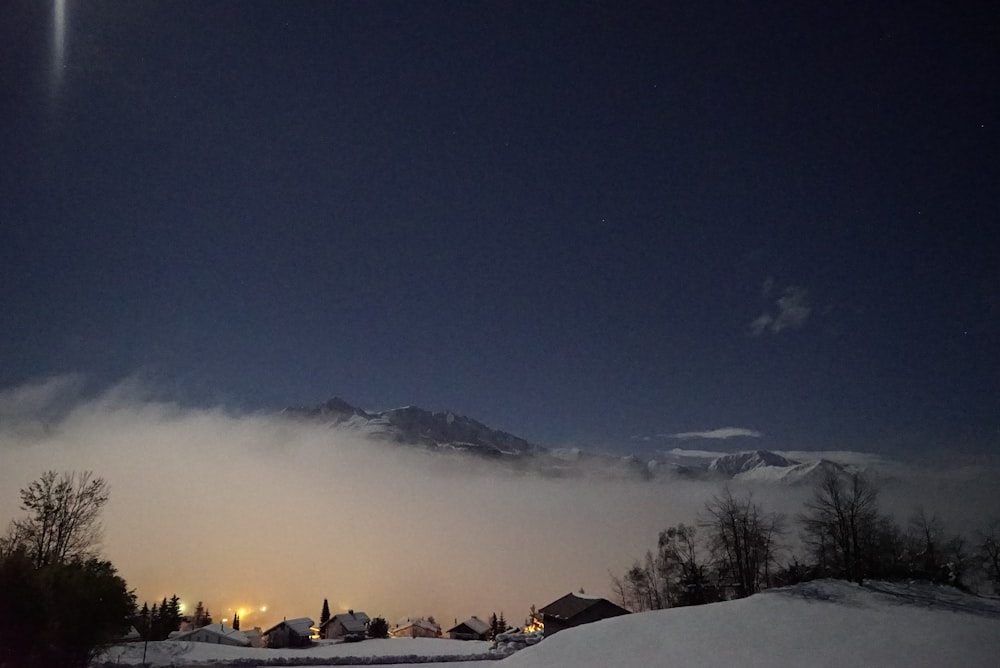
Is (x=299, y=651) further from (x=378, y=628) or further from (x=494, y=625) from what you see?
(x=494, y=625)

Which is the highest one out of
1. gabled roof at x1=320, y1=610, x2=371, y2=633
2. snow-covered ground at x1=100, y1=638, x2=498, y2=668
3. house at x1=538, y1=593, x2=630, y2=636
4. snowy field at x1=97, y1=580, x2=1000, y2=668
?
snowy field at x1=97, y1=580, x2=1000, y2=668

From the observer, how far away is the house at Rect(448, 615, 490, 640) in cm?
8162

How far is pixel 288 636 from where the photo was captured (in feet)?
213

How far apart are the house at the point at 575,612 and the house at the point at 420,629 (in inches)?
1537

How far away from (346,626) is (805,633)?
212 ft

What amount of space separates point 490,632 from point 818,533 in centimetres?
5661

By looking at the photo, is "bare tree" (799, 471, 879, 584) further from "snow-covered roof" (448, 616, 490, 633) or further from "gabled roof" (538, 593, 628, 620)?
"snow-covered roof" (448, 616, 490, 633)

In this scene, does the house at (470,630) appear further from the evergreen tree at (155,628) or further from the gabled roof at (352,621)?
Answer: the evergreen tree at (155,628)

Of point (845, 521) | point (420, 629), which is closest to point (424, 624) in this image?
point (420, 629)

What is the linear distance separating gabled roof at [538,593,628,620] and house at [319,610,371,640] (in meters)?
34.2

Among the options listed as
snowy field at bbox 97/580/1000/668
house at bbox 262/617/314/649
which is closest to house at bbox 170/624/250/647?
house at bbox 262/617/314/649

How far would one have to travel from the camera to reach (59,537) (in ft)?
119

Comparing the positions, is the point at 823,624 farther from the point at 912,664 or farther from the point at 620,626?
the point at 620,626

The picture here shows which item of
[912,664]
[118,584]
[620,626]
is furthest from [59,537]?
[912,664]
